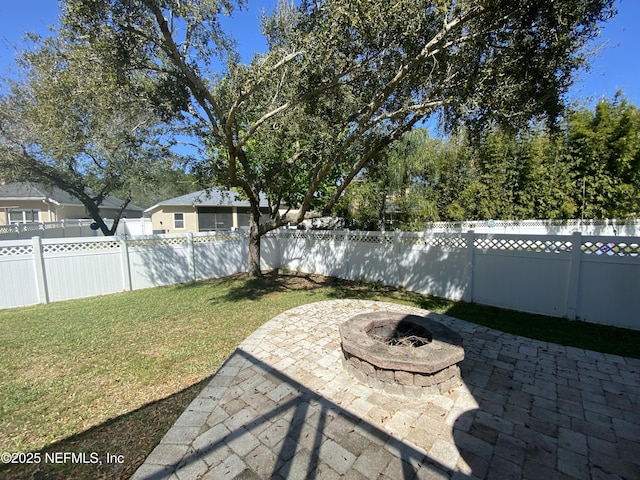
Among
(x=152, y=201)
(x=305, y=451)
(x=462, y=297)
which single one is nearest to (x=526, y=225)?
(x=462, y=297)

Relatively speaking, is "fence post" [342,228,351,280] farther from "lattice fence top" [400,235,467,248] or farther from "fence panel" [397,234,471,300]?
"lattice fence top" [400,235,467,248]

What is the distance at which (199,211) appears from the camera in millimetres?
16938

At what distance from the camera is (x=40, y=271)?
5668 mm

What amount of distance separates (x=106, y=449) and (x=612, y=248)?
6.20 m

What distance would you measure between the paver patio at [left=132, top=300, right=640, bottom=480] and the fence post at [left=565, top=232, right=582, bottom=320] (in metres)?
1.35

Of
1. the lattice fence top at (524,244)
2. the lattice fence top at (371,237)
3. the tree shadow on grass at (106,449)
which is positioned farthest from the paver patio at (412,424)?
the lattice fence top at (371,237)

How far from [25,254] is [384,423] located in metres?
7.12

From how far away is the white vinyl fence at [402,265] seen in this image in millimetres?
4195

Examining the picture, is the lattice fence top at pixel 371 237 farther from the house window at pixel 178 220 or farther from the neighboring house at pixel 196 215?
the house window at pixel 178 220

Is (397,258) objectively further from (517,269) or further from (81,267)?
(81,267)

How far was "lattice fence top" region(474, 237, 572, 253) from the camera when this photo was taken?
448 centimetres

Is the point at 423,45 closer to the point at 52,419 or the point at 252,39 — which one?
the point at 252,39

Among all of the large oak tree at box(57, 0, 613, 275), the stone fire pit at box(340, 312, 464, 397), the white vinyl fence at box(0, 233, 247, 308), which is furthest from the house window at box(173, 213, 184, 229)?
the stone fire pit at box(340, 312, 464, 397)

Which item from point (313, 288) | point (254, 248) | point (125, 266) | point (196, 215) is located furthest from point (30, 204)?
point (313, 288)
